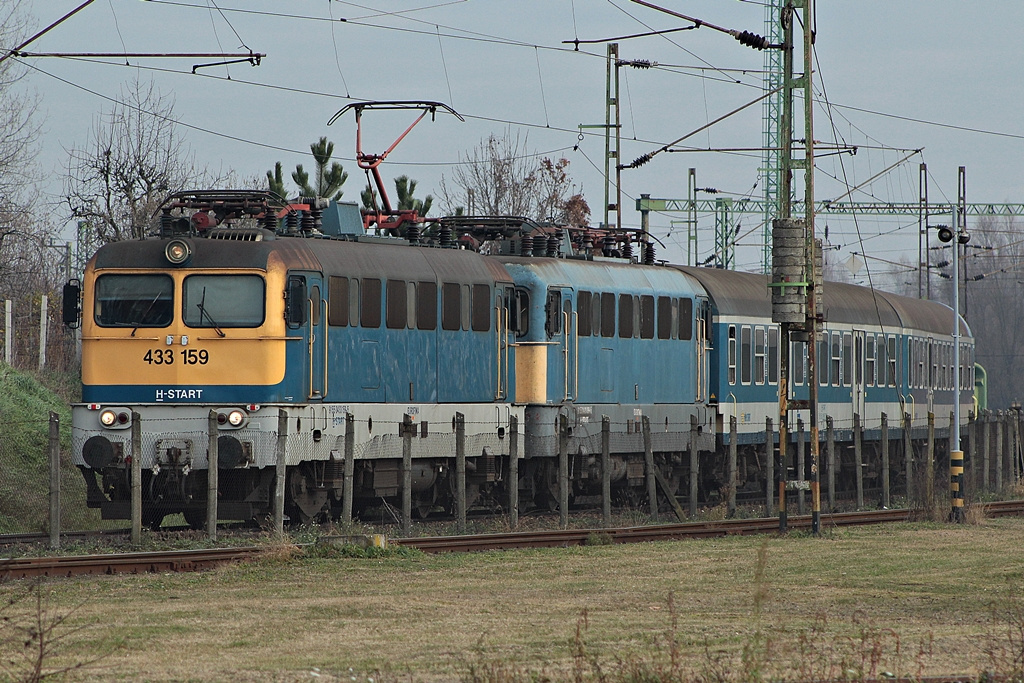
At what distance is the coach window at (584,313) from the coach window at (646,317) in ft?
5.38

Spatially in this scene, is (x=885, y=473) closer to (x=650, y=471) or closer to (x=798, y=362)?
(x=798, y=362)

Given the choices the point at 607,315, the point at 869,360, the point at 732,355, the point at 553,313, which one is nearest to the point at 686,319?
the point at 732,355

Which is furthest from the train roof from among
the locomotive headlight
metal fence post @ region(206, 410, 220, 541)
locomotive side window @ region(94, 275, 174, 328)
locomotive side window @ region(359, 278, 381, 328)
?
metal fence post @ region(206, 410, 220, 541)

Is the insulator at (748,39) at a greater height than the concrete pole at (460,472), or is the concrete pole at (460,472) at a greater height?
the insulator at (748,39)

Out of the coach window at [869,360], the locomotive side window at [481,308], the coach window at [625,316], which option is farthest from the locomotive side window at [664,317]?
the coach window at [869,360]

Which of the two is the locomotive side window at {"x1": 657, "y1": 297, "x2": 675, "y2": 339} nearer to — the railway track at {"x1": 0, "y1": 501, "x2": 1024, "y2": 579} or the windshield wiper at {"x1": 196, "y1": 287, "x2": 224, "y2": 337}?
the railway track at {"x1": 0, "y1": 501, "x2": 1024, "y2": 579}

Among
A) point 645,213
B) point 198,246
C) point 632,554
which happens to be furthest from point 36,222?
point 632,554

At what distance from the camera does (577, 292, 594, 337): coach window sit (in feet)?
82.8

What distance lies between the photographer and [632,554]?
1881 cm

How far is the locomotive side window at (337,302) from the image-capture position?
2072 centimetres

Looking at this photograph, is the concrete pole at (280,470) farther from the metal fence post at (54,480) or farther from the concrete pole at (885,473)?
the concrete pole at (885,473)

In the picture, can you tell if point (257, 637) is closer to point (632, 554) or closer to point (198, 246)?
point (632, 554)

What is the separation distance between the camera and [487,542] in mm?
19172

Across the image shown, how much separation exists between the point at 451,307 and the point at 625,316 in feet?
14.8
